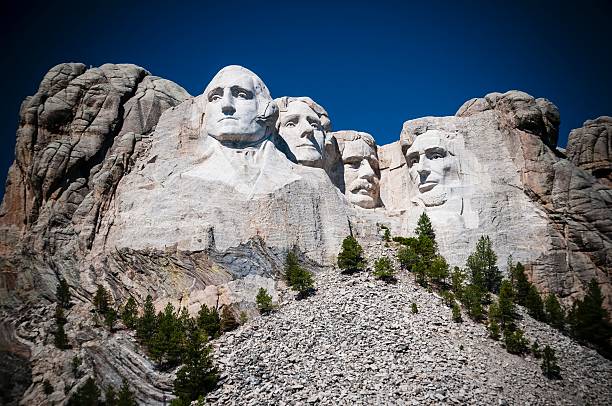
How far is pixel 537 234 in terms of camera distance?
41125mm

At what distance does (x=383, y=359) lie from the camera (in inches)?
1297

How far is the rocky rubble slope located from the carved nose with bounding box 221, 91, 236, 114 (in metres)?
8.13

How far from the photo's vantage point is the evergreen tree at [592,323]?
36.6m

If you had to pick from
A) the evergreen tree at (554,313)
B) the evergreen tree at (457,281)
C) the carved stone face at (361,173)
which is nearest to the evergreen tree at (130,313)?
the evergreen tree at (457,281)

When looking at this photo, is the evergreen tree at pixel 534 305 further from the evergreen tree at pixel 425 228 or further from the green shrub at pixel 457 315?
the evergreen tree at pixel 425 228

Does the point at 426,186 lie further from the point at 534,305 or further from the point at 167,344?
the point at 167,344

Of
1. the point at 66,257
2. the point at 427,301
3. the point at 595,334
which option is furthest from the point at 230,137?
the point at 595,334

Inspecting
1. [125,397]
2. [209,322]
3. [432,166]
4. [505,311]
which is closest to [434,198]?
[432,166]

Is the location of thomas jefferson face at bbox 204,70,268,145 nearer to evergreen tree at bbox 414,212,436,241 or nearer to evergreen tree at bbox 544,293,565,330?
evergreen tree at bbox 414,212,436,241

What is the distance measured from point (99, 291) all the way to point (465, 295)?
510 inches

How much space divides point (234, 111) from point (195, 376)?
509 inches

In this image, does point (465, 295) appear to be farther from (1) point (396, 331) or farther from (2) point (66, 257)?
(2) point (66, 257)

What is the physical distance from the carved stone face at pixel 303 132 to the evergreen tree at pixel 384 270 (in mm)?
7034

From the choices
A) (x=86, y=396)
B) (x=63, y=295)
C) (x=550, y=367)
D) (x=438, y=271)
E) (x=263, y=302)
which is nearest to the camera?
(x=86, y=396)
